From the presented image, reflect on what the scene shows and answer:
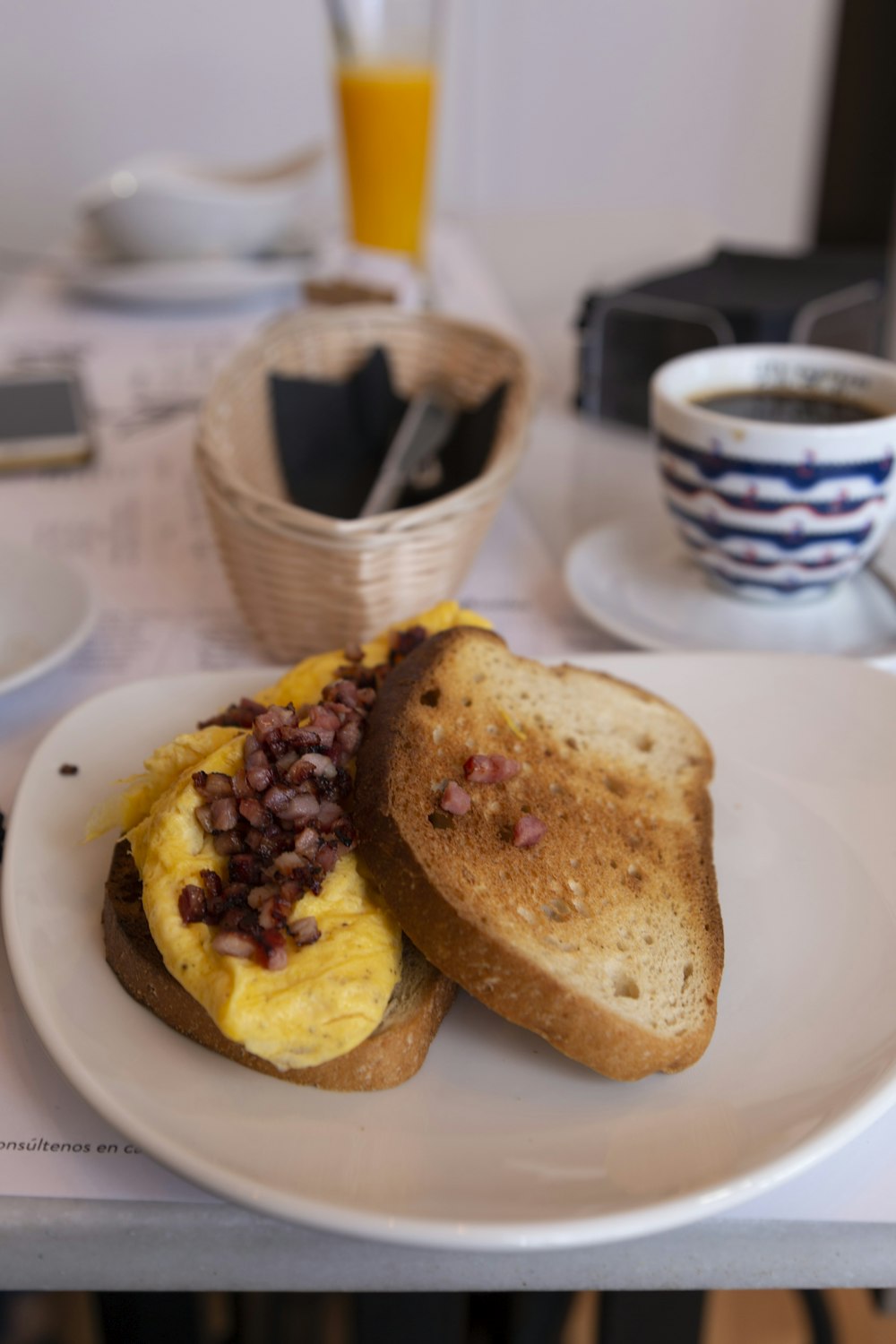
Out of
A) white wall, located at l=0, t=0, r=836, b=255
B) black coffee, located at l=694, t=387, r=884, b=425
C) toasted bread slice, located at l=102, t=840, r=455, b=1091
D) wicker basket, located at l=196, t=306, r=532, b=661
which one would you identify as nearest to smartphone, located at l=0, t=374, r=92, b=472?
wicker basket, located at l=196, t=306, r=532, b=661

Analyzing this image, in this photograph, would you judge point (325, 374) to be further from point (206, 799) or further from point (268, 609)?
point (206, 799)

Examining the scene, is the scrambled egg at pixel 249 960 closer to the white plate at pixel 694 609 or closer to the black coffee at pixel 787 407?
the white plate at pixel 694 609

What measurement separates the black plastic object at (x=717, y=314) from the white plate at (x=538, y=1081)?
2.57 feet

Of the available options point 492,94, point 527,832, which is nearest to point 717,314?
point 527,832

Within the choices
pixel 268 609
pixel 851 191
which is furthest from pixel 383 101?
pixel 851 191

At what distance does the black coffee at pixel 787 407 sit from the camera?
1088 mm

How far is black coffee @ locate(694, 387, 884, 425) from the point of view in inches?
42.8

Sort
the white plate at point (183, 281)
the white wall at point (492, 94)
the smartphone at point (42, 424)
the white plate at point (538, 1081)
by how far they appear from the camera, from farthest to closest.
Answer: the white wall at point (492, 94), the white plate at point (183, 281), the smartphone at point (42, 424), the white plate at point (538, 1081)

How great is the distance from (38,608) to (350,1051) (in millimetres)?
630

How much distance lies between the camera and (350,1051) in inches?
22.1

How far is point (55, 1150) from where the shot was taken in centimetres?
58

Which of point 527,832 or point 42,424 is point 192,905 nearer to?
point 527,832

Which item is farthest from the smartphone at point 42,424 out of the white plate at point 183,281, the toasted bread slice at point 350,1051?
the toasted bread slice at point 350,1051

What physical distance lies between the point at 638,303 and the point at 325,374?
1.40ft
